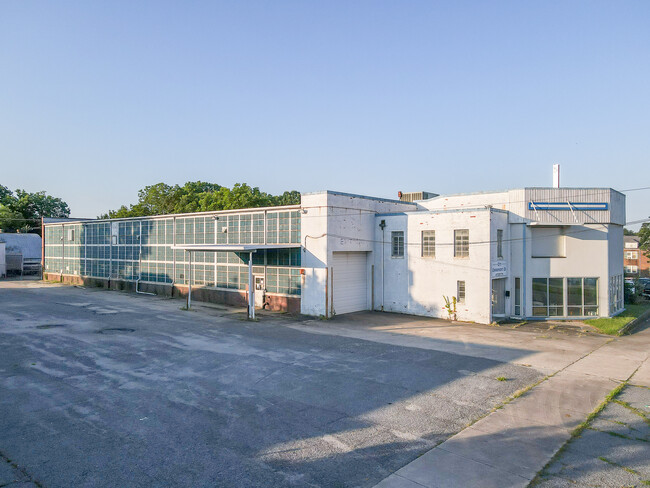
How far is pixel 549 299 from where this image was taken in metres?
22.7

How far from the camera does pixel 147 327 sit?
64.3 ft

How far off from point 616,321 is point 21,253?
60466 mm

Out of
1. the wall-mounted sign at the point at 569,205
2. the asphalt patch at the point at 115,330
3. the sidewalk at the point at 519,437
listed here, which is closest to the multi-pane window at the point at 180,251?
the asphalt patch at the point at 115,330

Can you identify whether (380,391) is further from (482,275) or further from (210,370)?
(482,275)

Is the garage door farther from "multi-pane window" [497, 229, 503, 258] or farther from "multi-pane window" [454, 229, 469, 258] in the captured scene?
"multi-pane window" [497, 229, 503, 258]

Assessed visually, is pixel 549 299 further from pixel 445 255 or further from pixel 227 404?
pixel 227 404

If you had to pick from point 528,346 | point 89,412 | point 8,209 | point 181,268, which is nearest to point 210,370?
point 89,412

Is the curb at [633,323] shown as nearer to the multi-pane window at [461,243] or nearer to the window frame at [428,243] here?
the multi-pane window at [461,243]

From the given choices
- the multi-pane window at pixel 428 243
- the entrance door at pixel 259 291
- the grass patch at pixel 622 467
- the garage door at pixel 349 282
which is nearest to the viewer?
the grass patch at pixel 622 467

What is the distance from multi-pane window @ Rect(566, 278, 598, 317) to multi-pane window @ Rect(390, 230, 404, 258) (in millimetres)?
8798

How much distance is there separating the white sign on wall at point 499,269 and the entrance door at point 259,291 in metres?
12.8

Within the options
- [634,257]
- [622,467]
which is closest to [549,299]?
[622,467]

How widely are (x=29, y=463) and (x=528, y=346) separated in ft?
51.7

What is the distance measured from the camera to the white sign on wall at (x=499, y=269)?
70.2 feet
